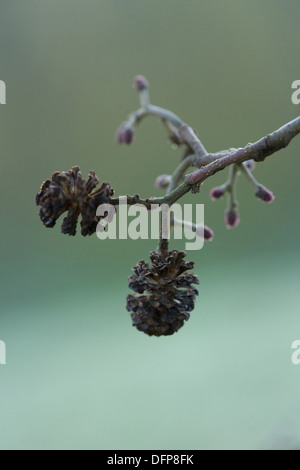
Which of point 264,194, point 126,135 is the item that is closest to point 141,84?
point 126,135

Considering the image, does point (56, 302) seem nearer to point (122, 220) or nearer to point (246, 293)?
point (246, 293)

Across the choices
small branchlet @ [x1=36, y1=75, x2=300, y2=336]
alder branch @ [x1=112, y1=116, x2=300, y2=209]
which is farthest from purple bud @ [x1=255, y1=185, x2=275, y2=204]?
alder branch @ [x1=112, y1=116, x2=300, y2=209]

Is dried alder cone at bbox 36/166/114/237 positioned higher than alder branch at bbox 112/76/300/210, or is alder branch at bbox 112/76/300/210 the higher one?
alder branch at bbox 112/76/300/210

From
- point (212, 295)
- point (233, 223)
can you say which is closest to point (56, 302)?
point (212, 295)

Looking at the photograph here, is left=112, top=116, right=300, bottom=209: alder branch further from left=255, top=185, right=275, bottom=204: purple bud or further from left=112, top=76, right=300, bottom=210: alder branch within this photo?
left=255, top=185, right=275, bottom=204: purple bud

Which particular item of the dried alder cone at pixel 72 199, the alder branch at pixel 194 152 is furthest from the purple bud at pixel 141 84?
the dried alder cone at pixel 72 199

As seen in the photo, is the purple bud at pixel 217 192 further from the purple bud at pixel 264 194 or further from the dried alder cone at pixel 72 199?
the dried alder cone at pixel 72 199
